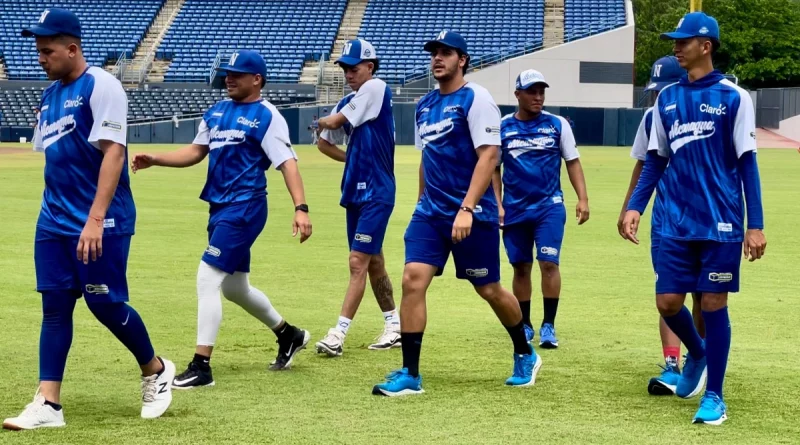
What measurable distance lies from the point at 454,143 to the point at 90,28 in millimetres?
53547

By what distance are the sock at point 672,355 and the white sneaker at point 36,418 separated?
348 cm

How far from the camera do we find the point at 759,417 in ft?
20.4

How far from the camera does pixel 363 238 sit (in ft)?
27.7

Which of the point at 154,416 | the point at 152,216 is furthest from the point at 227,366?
the point at 152,216

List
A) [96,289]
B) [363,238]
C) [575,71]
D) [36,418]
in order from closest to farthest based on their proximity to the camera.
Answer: [36,418], [96,289], [363,238], [575,71]

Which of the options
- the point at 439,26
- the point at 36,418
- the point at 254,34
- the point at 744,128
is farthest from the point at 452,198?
the point at 439,26

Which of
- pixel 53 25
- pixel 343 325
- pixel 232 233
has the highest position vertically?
pixel 53 25

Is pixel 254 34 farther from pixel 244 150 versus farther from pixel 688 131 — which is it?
pixel 688 131

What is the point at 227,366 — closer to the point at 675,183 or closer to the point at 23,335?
the point at 23,335

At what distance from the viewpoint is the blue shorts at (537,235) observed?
352 inches

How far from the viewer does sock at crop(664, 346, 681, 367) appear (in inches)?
280

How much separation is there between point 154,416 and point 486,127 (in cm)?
244

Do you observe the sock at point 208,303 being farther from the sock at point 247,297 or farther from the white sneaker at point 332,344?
the white sneaker at point 332,344

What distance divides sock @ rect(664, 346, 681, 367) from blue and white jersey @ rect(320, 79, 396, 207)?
2.31 m
